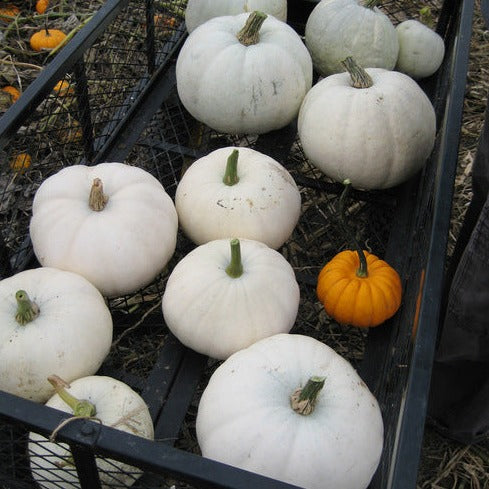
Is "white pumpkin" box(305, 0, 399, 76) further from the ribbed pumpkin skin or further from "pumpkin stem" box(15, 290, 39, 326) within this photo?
"pumpkin stem" box(15, 290, 39, 326)

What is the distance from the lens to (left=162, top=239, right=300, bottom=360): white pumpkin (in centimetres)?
113

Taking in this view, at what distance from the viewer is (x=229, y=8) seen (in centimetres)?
174

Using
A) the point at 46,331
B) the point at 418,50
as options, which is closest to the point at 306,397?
the point at 46,331

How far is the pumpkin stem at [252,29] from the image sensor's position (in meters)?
1.46

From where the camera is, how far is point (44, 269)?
1184mm

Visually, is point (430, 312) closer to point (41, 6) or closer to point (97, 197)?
point (97, 197)

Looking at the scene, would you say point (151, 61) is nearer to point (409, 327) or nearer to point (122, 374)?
point (122, 374)

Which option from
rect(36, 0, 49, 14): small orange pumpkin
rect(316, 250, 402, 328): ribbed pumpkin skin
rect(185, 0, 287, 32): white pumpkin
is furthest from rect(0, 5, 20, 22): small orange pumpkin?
rect(316, 250, 402, 328): ribbed pumpkin skin

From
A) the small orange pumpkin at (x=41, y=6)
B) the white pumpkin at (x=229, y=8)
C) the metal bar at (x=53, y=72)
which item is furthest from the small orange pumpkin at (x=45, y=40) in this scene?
the metal bar at (x=53, y=72)

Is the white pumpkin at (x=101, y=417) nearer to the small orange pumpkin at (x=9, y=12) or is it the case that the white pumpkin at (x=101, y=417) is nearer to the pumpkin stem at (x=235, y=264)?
the pumpkin stem at (x=235, y=264)

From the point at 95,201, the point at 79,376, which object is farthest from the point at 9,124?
the point at 79,376

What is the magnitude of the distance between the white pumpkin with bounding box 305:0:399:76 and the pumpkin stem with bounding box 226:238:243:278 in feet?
2.50

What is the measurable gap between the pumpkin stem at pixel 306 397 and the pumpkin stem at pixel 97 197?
0.52 metres

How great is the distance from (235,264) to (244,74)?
0.56m
